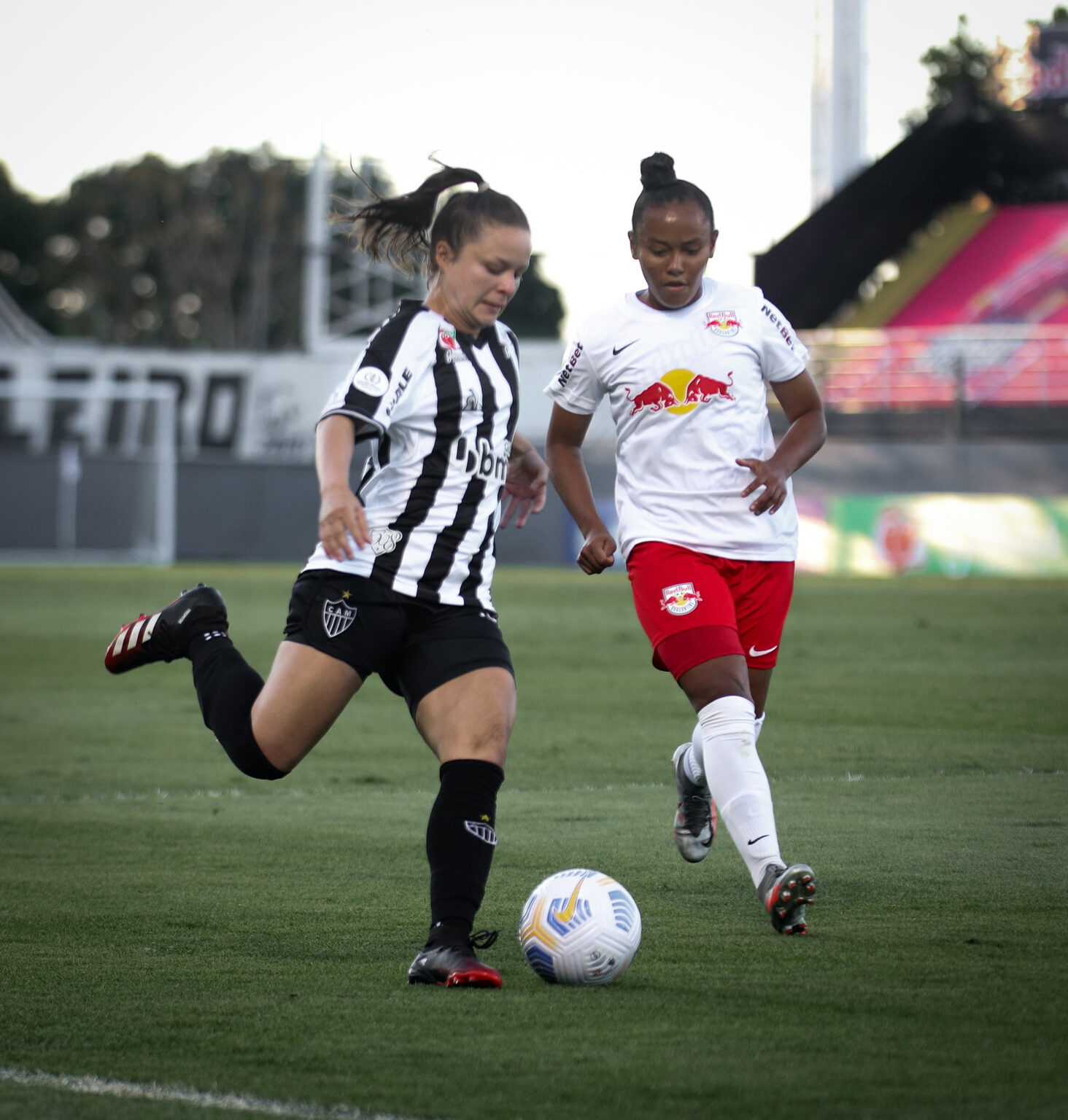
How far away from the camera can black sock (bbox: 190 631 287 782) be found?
4.30 m

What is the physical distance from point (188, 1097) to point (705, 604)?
2271mm

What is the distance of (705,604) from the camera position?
4.87 metres

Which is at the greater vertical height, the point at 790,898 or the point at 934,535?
the point at 934,535

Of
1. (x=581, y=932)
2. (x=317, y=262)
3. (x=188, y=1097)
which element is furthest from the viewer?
(x=317, y=262)

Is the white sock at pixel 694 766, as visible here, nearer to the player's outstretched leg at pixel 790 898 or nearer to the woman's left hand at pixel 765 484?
the woman's left hand at pixel 765 484

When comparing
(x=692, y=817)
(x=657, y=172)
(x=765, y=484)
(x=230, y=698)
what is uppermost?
(x=657, y=172)

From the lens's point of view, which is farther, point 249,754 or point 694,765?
point 694,765

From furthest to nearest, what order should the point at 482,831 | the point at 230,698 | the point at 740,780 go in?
the point at 740,780 → the point at 230,698 → the point at 482,831

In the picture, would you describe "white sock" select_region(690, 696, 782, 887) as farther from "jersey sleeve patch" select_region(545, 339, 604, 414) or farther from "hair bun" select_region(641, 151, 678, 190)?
"hair bun" select_region(641, 151, 678, 190)

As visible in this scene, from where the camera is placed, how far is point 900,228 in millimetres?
36500

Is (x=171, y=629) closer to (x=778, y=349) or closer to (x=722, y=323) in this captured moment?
(x=722, y=323)

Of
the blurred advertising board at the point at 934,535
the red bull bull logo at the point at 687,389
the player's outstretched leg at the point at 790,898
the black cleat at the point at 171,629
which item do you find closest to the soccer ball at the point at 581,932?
the player's outstretched leg at the point at 790,898

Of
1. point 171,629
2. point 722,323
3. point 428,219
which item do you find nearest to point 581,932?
point 171,629

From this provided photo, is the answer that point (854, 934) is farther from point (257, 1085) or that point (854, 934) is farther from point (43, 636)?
point (43, 636)
